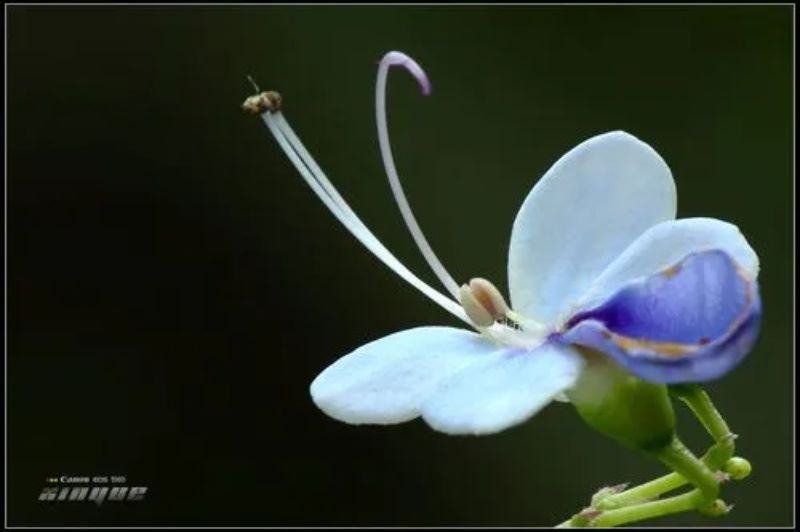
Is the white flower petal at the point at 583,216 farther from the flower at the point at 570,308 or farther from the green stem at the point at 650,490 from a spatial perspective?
the green stem at the point at 650,490

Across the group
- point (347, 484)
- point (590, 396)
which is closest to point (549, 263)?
point (590, 396)

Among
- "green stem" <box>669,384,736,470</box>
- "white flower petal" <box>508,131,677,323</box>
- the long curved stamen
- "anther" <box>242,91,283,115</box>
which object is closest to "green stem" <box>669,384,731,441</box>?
"green stem" <box>669,384,736,470</box>

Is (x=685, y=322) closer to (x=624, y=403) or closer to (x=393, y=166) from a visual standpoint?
(x=624, y=403)

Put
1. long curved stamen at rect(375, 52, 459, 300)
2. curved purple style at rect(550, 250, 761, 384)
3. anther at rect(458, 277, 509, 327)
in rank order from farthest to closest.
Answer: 1. long curved stamen at rect(375, 52, 459, 300)
2. anther at rect(458, 277, 509, 327)
3. curved purple style at rect(550, 250, 761, 384)

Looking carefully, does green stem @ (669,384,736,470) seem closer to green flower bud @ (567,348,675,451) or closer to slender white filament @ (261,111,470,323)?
green flower bud @ (567,348,675,451)

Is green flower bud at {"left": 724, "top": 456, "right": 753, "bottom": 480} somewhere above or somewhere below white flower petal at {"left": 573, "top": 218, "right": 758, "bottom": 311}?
below

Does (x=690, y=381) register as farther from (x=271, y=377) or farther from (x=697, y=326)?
(x=271, y=377)
